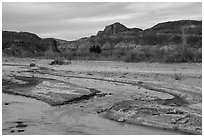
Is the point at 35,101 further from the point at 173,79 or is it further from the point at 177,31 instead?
the point at 177,31

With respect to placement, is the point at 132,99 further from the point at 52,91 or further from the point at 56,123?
the point at 56,123

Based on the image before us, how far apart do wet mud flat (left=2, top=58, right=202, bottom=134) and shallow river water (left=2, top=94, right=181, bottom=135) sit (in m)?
0.32

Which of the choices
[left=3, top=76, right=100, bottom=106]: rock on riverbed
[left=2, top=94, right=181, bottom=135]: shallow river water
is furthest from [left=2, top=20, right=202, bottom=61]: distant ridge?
[left=2, top=94, right=181, bottom=135]: shallow river water

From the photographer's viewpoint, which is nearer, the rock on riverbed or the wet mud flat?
the wet mud flat

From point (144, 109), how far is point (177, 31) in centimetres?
7672

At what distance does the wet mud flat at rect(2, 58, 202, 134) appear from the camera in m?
9.70

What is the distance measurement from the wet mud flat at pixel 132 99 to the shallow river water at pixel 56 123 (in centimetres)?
32

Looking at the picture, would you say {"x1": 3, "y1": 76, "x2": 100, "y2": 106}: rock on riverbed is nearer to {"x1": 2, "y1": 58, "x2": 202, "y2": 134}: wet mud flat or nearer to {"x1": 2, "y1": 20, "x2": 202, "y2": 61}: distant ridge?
{"x1": 2, "y1": 58, "x2": 202, "y2": 134}: wet mud flat

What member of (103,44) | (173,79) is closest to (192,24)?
(103,44)

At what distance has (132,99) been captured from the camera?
13.5 m

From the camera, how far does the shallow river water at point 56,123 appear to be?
912 centimetres

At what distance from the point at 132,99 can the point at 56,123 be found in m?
4.24

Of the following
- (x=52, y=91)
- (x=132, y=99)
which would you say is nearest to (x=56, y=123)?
(x=132, y=99)

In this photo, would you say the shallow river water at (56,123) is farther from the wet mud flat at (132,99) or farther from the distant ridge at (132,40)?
the distant ridge at (132,40)
